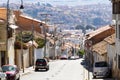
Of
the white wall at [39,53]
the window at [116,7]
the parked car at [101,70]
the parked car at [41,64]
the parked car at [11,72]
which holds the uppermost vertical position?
the window at [116,7]

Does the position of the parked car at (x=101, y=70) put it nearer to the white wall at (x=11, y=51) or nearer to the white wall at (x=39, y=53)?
the white wall at (x=11, y=51)

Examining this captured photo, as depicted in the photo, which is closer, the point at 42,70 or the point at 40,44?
the point at 42,70

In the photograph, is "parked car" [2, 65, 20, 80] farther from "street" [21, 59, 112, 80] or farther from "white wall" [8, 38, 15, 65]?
"white wall" [8, 38, 15, 65]

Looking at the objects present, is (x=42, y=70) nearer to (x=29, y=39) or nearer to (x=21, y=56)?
(x=21, y=56)

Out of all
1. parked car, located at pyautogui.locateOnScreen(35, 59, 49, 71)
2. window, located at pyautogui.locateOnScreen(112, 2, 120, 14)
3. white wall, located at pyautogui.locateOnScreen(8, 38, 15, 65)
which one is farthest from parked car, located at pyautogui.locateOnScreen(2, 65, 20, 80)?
parked car, located at pyautogui.locateOnScreen(35, 59, 49, 71)

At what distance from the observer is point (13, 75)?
40.3 meters

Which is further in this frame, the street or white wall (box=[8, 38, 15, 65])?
white wall (box=[8, 38, 15, 65])

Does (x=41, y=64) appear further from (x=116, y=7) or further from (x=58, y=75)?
(x=116, y=7)

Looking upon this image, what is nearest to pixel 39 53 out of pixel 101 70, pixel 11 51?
pixel 11 51

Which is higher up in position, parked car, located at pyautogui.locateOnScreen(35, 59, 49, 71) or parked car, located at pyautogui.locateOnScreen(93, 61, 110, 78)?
→ parked car, located at pyautogui.locateOnScreen(93, 61, 110, 78)

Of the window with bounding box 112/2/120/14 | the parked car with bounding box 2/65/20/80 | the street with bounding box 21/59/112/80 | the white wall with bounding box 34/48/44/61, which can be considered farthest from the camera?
the white wall with bounding box 34/48/44/61

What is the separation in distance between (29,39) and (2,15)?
27.0 meters

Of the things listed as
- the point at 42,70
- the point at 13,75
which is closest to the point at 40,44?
the point at 42,70

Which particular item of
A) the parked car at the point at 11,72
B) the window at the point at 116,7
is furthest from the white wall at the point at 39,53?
the parked car at the point at 11,72
